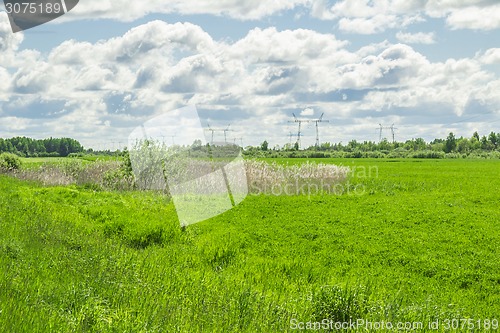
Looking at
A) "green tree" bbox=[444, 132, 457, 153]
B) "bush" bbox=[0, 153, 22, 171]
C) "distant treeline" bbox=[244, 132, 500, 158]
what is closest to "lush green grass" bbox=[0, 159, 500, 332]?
"bush" bbox=[0, 153, 22, 171]

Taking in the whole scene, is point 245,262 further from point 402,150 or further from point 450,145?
point 450,145

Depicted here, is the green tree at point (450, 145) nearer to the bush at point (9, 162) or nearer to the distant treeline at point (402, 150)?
the distant treeline at point (402, 150)

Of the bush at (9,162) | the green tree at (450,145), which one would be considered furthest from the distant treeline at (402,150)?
the bush at (9,162)

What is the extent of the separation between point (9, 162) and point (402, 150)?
117520 mm

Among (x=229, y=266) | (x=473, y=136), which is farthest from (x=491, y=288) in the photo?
(x=473, y=136)

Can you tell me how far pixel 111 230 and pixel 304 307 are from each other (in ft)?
31.4

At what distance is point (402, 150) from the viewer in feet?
457

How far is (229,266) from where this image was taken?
548 inches

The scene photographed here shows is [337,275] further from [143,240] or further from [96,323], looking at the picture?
[96,323]

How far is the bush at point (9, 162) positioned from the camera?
39.2m

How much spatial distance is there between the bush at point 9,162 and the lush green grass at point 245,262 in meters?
16.9

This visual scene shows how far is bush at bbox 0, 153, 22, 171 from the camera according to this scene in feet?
129

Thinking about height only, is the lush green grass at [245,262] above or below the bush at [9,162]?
below

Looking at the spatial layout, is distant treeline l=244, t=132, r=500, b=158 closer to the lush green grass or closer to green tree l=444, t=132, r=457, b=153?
green tree l=444, t=132, r=457, b=153
